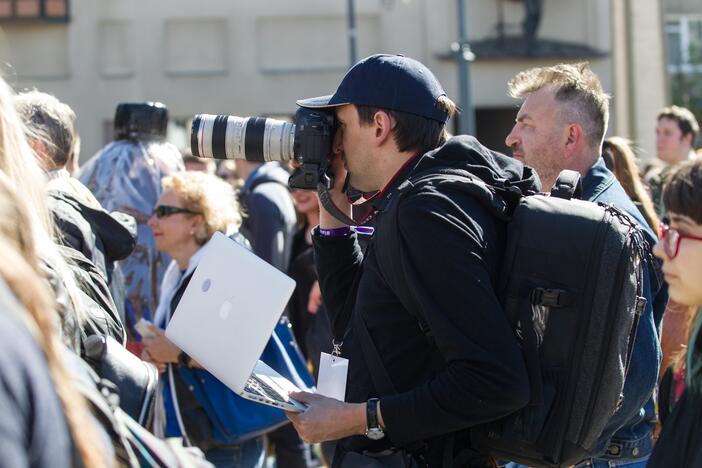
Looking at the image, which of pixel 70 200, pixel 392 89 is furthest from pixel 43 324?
pixel 70 200

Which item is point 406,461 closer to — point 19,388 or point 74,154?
point 19,388

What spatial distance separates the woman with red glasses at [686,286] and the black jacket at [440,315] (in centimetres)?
35

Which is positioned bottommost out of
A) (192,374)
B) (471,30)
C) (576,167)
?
(192,374)

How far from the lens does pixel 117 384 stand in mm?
1960

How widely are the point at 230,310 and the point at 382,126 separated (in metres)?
0.67

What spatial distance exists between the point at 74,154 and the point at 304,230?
2191 millimetres

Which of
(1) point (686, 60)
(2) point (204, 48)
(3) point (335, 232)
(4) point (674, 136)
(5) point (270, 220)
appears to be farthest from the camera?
(1) point (686, 60)

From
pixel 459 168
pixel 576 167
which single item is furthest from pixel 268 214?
pixel 459 168

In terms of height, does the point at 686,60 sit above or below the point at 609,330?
above

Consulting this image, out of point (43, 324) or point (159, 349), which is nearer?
point (43, 324)

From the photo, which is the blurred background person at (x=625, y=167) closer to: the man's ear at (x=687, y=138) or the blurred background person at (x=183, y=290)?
the blurred background person at (x=183, y=290)

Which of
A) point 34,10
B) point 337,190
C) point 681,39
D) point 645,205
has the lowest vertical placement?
point 645,205

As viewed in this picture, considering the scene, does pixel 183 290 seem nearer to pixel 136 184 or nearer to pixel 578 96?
pixel 136 184

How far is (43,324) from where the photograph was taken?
4.58 ft
